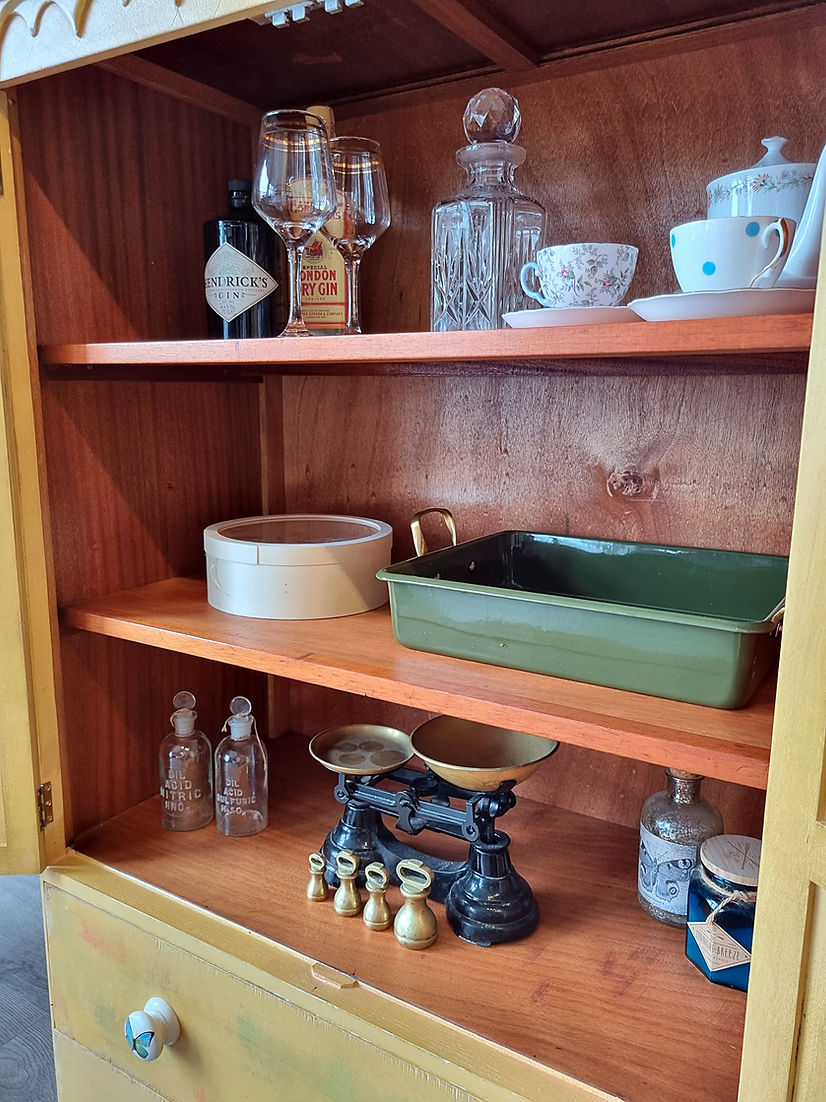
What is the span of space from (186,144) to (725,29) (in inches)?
27.0

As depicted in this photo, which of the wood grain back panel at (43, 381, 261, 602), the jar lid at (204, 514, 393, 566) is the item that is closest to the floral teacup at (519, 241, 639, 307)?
the jar lid at (204, 514, 393, 566)

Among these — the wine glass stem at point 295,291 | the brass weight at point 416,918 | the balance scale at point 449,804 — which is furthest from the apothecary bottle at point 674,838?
the wine glass stem at point 295,291

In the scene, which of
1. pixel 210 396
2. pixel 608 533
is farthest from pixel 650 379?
pixel 210 396

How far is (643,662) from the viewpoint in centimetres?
76

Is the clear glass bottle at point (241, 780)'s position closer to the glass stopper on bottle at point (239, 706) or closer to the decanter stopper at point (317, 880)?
the glass stopper on bottle at point (239, 706)

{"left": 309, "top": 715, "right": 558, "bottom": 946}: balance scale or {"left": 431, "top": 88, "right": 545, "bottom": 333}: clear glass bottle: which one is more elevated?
{"left": 431, "top": 88, "right": 545, "bottom": 333}: clear glass bottle

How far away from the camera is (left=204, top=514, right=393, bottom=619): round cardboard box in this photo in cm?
102

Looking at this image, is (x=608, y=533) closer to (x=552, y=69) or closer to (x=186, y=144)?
(x=552, y=69)

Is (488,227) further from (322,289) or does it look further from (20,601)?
(20,601)

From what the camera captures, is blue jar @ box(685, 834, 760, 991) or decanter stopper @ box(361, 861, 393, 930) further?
decanter stopper @ box(361, 861, 393, 930)

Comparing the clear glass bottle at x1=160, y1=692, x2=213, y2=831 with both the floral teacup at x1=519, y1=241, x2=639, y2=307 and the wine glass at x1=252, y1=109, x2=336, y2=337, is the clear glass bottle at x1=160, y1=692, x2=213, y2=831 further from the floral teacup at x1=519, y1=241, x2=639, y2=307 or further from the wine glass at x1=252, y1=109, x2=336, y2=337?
the floral teacup at x1=519, y1=241, x2=639, y2=307

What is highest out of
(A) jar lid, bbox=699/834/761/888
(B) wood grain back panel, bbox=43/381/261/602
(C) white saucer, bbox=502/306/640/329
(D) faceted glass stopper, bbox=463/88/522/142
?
(D) faceted glass stopper, bbox=463/88/522/142

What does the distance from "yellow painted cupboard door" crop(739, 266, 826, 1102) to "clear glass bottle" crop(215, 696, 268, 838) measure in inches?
28.5

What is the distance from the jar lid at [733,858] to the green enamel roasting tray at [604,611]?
0.20 meters
